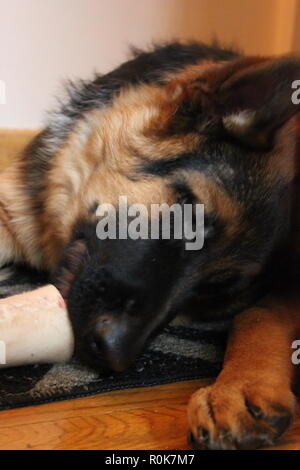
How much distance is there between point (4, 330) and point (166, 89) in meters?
0.81

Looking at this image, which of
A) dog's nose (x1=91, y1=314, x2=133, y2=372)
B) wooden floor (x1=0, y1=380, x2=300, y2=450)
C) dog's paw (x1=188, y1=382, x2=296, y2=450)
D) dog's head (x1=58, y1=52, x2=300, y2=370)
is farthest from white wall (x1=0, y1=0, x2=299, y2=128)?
dog's paw (x1=188, y1=382, x2=296, y2=450)

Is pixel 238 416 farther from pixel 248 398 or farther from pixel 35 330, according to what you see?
pixel 35 330

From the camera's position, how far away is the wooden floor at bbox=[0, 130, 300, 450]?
943 mm

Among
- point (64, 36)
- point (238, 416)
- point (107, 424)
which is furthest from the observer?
point (64, 36)

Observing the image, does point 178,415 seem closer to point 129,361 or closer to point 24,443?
point 129,361

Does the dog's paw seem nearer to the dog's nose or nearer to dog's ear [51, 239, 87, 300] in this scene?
the dog's nose

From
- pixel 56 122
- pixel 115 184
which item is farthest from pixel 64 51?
pixel 115 184

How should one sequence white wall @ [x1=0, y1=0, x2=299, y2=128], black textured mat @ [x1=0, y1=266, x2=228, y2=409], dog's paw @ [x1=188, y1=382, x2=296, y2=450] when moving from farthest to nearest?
white wall @ [x1=0, y1=0, x2=299, y2=128]
black textured mat @ [x1=0, y1=266, x2=228, y2=409]
dog's paw @ [x1=188, y1=382, x2=296, y2=450]

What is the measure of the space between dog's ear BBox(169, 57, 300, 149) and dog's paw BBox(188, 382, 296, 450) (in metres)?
0.62

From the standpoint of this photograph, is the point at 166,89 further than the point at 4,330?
Yes

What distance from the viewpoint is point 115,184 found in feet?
4.54

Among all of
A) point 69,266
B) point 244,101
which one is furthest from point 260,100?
point 69,266

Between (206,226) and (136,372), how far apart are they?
0.36 metres

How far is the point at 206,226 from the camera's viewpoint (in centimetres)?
125
